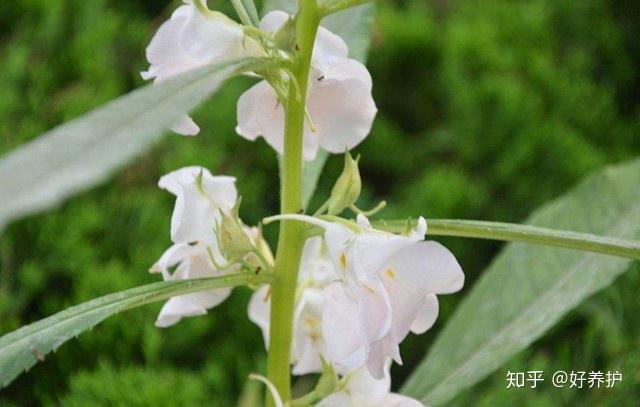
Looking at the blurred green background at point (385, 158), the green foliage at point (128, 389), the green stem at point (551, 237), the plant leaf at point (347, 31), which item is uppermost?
the green stem at point (551, 237)

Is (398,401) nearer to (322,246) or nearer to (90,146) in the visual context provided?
(322,246)

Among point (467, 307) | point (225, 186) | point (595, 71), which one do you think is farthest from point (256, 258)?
point (595, 71)

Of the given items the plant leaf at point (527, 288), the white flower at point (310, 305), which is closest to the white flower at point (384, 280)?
the white flower at point (310, 305)

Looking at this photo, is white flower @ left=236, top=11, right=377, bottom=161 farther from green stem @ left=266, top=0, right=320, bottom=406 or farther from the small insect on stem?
the small insect on stem

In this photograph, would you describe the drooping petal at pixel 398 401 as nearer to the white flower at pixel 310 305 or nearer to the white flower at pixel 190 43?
the white flower at pixel 310 305

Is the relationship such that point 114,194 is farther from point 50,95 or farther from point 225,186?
point 225,186

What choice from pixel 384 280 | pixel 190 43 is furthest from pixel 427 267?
pixel 190 43

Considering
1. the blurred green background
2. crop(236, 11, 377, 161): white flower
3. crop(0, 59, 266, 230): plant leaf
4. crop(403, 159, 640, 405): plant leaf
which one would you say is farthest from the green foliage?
crop(0, 59, 266, 230): plant leaf
